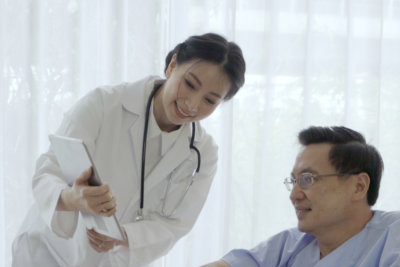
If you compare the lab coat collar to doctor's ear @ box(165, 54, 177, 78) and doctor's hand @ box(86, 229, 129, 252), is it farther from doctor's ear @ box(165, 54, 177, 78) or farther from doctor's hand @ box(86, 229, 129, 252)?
doctor's hand @ box(86, 229, 129, 252)

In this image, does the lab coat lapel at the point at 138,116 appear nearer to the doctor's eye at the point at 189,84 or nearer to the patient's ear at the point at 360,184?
the doctor's eye at the point at 189,84

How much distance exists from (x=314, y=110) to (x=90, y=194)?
1.78 meters

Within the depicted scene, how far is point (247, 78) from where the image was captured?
2.88 meters

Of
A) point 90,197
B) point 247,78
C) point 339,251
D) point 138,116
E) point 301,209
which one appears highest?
point 247,78

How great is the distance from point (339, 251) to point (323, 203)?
15cm

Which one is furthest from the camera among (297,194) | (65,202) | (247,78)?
(247,78)

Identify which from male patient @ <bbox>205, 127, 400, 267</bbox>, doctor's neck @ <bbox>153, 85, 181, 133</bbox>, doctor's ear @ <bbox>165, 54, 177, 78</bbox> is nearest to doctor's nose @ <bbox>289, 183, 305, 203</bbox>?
male patient @ <bbox>205, 127, 400, 267</bbox>

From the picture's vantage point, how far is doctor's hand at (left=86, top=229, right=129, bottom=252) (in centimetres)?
161

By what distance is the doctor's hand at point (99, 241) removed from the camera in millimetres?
1610

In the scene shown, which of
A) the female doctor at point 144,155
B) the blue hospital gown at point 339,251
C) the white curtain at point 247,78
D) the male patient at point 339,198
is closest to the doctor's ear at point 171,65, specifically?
the female doctor at point 144,155

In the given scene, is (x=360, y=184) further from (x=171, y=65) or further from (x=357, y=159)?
(x=171, y=65)

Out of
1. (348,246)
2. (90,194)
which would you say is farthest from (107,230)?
(348,246)

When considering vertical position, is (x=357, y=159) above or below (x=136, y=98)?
below

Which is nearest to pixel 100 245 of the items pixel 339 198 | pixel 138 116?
pixel 138 116
